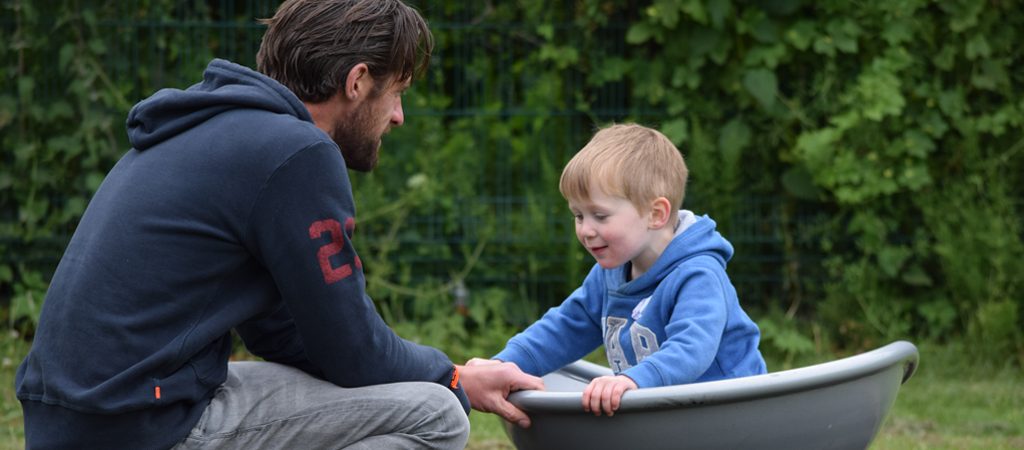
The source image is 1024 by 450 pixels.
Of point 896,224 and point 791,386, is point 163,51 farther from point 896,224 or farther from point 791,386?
point 791,386

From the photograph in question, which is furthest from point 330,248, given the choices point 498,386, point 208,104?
point 498,386

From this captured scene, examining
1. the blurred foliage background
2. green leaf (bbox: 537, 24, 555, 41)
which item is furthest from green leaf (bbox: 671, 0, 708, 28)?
green leaf (bbox: 537, 24, 555, 41)

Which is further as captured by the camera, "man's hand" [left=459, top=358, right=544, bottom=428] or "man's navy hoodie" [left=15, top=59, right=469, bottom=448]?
"man's hand" [left=459, top=358, right=544, bottom=428]

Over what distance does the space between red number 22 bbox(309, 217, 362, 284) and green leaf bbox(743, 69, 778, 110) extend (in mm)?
3344

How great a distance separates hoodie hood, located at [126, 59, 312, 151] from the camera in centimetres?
247

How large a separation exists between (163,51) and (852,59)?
3007mm

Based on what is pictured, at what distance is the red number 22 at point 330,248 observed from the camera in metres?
2.42

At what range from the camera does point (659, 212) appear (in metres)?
3.00

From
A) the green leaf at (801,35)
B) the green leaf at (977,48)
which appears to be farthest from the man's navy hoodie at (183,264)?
the green leaf at (977,48)

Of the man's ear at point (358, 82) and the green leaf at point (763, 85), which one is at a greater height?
the man's ear at point (358, 82)

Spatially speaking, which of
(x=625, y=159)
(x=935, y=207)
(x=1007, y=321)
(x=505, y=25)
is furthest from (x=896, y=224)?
(x=625, y=159)

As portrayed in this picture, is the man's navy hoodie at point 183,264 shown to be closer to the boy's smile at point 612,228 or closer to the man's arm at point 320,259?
the man's arm at point 320,259

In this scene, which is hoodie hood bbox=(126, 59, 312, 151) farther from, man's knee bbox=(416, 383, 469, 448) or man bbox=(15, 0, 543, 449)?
man's knee bbox=(416, 383, 469, 448)

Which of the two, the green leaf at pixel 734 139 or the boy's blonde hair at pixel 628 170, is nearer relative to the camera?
the boy's blonde hair at pixel 628 170
